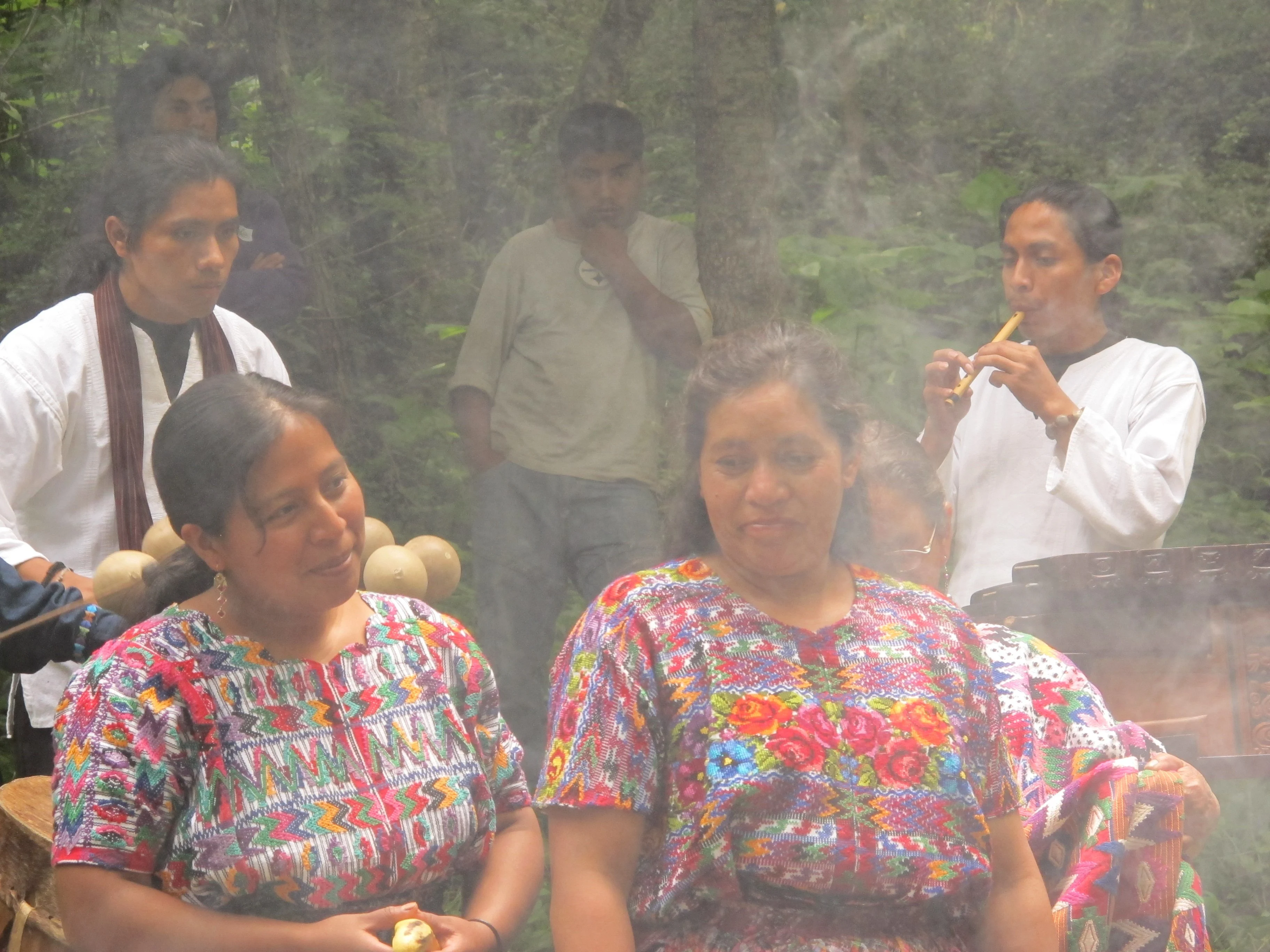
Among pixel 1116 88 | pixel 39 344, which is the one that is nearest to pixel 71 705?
pixel 39 344

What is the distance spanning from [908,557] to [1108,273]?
1.03 metres

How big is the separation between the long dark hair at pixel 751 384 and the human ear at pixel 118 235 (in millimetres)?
1155

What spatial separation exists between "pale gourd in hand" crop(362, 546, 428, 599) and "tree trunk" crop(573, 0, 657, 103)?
2.25 meters

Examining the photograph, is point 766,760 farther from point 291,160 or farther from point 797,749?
point 291,160

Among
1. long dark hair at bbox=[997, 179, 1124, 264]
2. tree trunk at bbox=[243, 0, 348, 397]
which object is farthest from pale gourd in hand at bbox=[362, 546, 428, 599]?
tree trunk at bbox=[243, 0, 348, 397]

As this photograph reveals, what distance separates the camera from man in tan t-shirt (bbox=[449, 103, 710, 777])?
A: 3.54m

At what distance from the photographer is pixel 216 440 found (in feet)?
5.98

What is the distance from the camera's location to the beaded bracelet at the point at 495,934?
5.95 feet

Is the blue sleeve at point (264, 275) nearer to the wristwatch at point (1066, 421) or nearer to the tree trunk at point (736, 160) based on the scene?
the tree trunk at point (736, 160)

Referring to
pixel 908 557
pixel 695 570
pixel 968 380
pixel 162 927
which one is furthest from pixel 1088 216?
pixel 162 927

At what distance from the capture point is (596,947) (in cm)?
165

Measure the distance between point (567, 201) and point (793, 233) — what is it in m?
0.85

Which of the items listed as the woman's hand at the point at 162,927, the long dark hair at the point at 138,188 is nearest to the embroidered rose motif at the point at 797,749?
the woman's hand at the point at 162,927

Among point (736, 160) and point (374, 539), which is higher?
point (736, 160)
